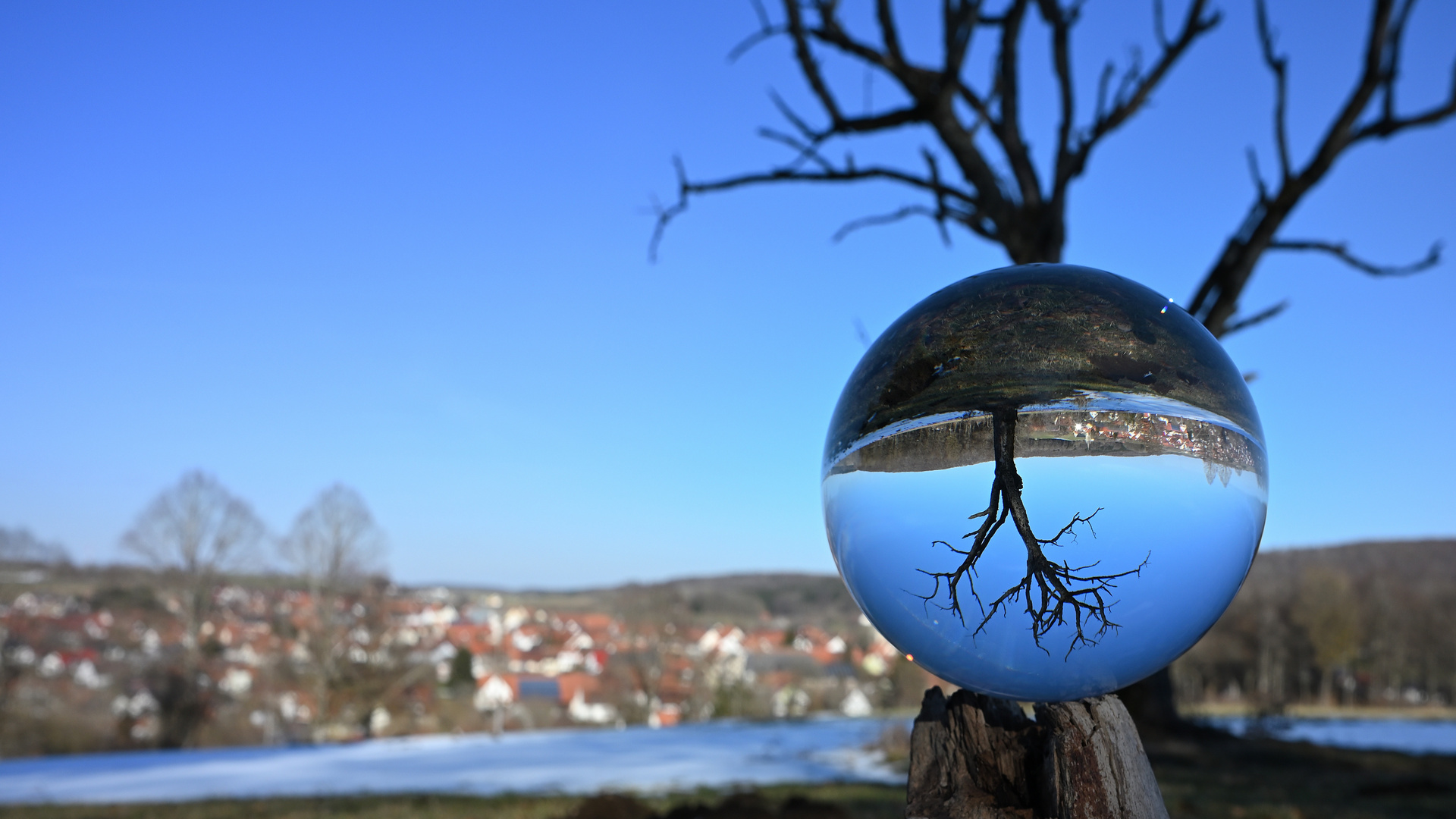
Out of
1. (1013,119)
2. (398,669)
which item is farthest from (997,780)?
(398,669)

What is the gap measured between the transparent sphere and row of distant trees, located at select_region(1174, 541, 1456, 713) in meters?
22.6

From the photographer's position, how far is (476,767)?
9.52 meters

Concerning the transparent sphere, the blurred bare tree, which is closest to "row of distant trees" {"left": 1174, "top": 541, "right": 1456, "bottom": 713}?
the blurred bare tree

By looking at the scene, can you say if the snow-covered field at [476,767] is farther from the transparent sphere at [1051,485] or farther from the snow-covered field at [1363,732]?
the transparent sphere at [1051,485]

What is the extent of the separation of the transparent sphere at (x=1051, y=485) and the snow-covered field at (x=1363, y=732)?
10.7 metres

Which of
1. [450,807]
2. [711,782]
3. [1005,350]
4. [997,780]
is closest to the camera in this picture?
[1005,350]

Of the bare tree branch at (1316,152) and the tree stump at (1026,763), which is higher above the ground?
the bare tree branch at (1316,152)

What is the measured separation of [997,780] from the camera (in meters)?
2.47

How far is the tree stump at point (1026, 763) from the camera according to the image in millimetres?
2158

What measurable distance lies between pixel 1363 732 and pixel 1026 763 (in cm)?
1427

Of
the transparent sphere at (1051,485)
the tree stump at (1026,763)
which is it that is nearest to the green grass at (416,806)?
the tree stump at (1026,763)

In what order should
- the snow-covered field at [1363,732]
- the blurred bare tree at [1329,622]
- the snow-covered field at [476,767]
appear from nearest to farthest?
the snow-covered field at [476,767]
the snow-covered field at [1363,732]
the blurred bare tree at [1329,622]

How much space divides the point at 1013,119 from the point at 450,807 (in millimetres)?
8965

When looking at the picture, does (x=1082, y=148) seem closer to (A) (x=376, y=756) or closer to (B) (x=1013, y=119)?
(B) (x=1013, y=119)
